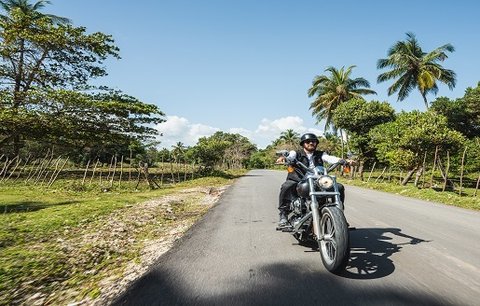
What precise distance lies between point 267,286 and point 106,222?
5758mm

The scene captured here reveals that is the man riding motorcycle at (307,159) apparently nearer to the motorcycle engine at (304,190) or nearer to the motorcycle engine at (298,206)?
the motorcycle engine at (298,206)

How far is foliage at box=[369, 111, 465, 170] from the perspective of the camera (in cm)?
2084

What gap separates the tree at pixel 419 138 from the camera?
68.4 feet

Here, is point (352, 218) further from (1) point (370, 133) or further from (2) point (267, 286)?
(1) point (370, 133)

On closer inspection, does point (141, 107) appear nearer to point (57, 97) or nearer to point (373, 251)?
point (57, 97)

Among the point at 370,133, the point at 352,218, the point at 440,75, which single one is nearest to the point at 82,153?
the point at 370,133

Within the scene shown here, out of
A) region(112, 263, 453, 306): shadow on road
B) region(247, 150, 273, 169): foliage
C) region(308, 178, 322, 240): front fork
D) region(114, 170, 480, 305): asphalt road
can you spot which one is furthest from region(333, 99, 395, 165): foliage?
region(247, 150, 273, 169): foliage

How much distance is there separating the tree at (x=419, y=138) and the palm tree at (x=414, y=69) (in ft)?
33.5

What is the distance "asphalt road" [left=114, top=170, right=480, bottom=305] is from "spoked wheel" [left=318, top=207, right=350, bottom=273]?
0.16 meters

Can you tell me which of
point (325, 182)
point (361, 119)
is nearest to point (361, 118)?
point (361, 119)

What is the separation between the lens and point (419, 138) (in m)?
21.2

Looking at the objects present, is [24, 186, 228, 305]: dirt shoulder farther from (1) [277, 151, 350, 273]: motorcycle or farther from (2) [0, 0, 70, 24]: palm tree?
(2) [0, 0, 70, 24]: palm tree

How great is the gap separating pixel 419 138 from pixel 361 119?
1228cm

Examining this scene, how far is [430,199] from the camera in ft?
45.4
